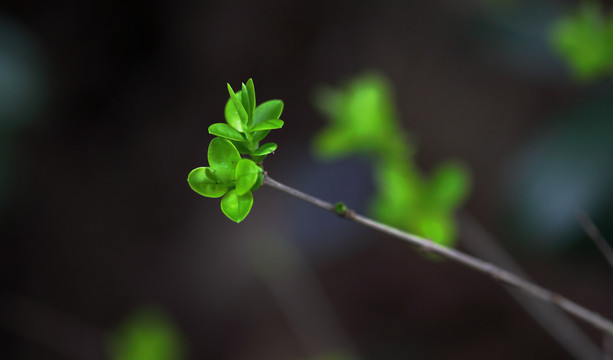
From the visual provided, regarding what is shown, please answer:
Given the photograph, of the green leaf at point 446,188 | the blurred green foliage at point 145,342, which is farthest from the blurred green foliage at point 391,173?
the blurred green foliage at point 145,342

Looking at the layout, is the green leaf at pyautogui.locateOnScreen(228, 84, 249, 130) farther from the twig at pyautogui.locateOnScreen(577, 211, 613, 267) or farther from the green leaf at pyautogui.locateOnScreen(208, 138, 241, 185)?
the twig at pyautogui.locateOnScreen(577, 211, 613, 267)

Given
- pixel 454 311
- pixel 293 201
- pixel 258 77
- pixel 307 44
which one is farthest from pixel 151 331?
pixel 307 44

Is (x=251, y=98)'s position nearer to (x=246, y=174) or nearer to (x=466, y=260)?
(x=246, y=174)

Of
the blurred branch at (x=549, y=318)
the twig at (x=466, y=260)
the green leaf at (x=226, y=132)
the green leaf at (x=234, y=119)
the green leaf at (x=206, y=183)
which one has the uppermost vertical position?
the green leaf at (x=234, y=119)

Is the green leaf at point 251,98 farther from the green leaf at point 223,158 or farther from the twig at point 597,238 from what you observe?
the twig at point 597,238

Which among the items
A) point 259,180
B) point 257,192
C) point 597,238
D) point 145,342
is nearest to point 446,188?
point 597,238

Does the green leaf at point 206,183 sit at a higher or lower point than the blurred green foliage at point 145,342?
lower

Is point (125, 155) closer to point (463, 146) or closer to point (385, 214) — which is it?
point (463, 146)
